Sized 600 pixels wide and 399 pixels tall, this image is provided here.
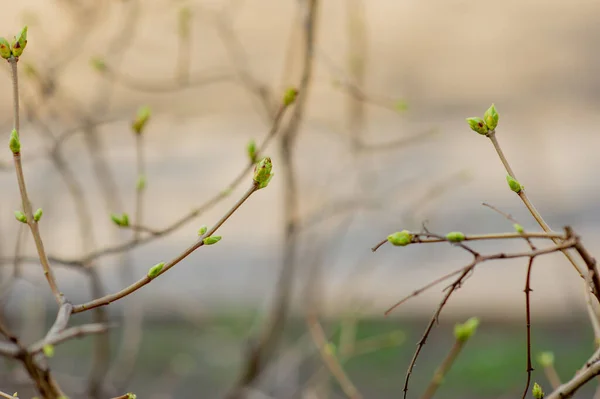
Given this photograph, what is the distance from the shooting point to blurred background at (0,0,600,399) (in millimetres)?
2018

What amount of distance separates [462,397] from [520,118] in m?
2.06

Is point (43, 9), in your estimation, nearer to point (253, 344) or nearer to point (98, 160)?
point (98, 160)

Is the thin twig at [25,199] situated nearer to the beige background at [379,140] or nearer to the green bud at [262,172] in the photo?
the green bud at [262,172]

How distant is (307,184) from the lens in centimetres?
293

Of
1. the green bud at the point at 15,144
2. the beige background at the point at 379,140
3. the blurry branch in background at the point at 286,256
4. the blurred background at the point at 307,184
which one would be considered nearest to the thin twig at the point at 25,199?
the green bud at the point at 15,144

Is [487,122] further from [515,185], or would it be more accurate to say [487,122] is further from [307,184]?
[307,184]

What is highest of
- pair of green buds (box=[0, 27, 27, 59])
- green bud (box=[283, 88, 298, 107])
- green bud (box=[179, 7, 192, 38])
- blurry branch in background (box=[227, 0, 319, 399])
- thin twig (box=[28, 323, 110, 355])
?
green bud (box=[179, 7, 192, 38])

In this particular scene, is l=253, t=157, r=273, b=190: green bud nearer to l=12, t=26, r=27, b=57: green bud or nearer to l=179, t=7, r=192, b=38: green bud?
l=12, t=26, r=27, b=57: green bud

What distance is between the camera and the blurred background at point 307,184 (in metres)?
2.02

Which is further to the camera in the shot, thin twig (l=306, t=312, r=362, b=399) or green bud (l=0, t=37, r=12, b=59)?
thin twig (l=306, t=312, r=362, b=399)

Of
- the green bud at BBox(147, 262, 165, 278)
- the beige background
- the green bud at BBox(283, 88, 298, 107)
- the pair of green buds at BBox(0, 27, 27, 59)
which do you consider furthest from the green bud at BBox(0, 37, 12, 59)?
the beige background

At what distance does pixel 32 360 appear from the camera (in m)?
0.56

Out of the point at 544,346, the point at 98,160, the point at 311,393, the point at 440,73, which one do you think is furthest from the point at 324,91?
the point at 311,393

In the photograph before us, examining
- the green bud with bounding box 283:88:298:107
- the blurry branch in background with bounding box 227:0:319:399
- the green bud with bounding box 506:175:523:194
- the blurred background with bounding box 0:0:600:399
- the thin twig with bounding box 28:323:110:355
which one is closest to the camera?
the thin twig with bounding box 28:323:110:355
